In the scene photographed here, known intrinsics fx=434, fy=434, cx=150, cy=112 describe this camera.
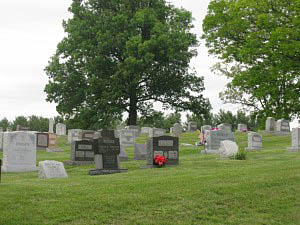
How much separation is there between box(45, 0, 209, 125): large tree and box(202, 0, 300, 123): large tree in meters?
8.50

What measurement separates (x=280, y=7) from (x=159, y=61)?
1461 cm

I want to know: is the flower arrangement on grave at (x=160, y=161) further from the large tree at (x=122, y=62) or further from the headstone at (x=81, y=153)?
the large tree at (x=122, y=62)

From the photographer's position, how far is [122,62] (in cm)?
3831

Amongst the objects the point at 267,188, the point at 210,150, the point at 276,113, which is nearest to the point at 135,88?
the point at 276,113

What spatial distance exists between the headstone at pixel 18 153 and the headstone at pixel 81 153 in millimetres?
2277

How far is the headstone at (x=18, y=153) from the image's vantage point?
1689 centimetres

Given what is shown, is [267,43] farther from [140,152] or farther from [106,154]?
[106,154]

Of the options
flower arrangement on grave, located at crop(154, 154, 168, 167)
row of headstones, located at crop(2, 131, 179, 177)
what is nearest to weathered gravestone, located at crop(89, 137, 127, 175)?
row of headstones, located at crop(2, 131, 179, 177)

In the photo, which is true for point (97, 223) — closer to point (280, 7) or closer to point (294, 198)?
point (294, 198)

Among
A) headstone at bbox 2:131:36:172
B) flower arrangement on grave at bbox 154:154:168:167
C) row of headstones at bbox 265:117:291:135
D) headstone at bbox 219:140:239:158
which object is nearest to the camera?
flower arrangement on grave at bbox 154:154:168:167

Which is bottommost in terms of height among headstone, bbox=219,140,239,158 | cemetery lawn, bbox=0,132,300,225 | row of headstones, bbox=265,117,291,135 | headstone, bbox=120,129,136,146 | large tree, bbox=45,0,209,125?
cemetery lawn, bbox=0,132,300,225

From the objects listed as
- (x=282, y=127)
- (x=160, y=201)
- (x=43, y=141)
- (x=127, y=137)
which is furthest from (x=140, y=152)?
(x=282, y=127)

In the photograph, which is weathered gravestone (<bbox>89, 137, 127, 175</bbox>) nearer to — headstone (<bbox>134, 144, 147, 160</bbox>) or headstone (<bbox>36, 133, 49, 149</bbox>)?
headstone (<bbox>134, 144, 147, 160</bbox>)

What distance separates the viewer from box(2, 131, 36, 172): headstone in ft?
55.4
